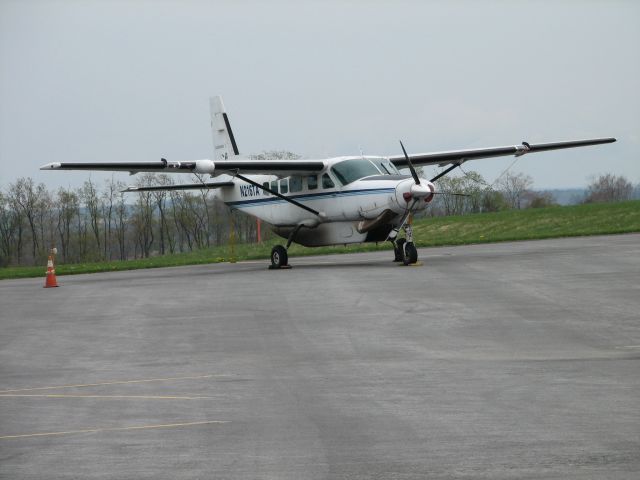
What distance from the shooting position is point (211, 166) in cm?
2766

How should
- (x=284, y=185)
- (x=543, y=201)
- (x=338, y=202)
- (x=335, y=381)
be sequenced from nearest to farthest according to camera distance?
(x=335, y=381) < (x=338, y=202) < (x=284, y=185) < (x=543, y=201)

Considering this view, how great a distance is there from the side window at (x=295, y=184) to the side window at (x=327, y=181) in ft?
3.78

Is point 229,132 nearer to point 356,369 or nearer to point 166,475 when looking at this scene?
point 356,369

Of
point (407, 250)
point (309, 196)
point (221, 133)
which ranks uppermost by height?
point (221, 133)

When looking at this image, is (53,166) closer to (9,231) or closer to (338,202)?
(338,202)

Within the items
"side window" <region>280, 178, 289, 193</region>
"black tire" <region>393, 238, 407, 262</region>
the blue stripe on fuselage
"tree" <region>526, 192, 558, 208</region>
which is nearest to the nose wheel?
the blue stripe on fuselage

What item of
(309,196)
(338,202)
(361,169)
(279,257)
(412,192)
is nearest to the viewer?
(412,192)

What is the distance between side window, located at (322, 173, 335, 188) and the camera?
28.7m

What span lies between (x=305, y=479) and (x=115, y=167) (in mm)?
22029

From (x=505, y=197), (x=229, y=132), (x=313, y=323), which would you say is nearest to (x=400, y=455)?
(x=313, y=323)

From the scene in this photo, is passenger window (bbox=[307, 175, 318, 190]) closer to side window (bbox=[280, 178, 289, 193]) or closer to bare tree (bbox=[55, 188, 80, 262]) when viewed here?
side window (bbox=[280, 178, 289, 193])

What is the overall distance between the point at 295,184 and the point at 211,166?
336 centimetres

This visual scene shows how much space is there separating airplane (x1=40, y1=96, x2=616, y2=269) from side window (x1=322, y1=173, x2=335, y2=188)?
3 cm

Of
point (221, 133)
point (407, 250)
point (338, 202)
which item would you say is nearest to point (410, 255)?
point (407, 250)
